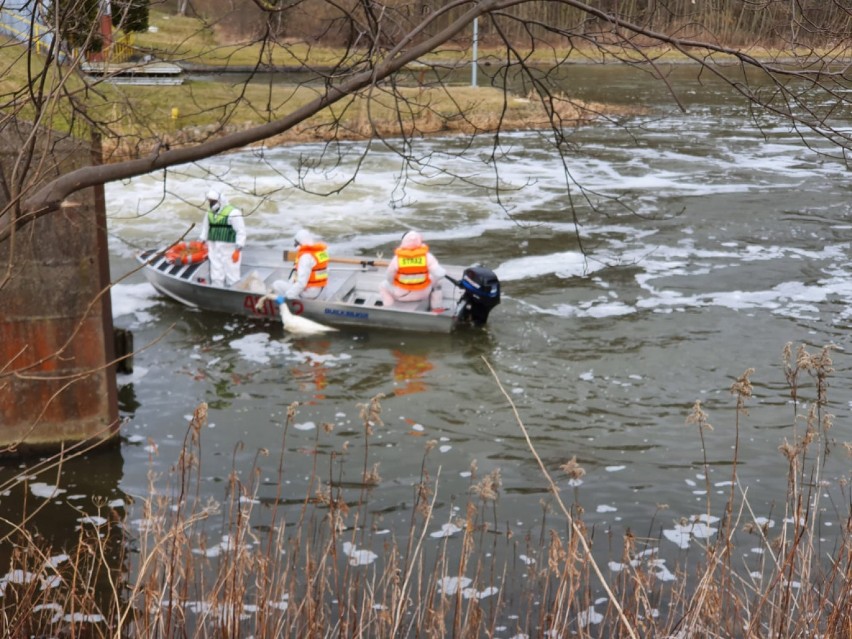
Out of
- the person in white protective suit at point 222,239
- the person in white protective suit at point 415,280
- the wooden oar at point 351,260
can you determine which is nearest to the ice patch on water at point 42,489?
the person in white protective suit at point 222,239

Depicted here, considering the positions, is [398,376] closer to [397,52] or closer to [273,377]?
[273,377]

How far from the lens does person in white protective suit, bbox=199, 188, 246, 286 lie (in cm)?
1352

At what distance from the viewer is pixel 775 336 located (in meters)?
13.2

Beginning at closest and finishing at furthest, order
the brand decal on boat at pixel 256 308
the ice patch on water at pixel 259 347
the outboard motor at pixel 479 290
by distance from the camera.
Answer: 1. the ice patch on water at pixel 259 347
2. the outboard motor at pixel 479 290
3. the brand decal on boat at pixel 256 308

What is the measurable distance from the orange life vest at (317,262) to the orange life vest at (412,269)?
0.96 m

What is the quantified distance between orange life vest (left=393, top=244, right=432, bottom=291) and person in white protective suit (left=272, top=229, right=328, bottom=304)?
0.98m

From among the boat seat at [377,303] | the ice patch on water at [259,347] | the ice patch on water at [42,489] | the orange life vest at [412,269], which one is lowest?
the ice patch on water at [42,489]

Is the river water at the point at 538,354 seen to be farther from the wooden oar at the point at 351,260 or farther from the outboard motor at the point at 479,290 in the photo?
the wooden oar at the point at 351,260

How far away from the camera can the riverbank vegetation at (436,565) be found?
14.1ft

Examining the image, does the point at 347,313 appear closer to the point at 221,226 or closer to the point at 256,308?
the point at 256,308

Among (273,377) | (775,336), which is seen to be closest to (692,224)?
(775,336)

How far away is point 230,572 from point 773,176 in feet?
70.4

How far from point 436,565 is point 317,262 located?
8.87m

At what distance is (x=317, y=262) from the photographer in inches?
528
